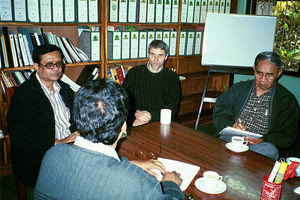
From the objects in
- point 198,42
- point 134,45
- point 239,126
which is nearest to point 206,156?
point 239,126

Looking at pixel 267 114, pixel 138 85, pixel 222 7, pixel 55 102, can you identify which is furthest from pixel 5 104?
pixel 222 7

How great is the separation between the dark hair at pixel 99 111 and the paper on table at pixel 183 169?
18.3 inches

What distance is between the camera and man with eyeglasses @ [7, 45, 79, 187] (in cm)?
184

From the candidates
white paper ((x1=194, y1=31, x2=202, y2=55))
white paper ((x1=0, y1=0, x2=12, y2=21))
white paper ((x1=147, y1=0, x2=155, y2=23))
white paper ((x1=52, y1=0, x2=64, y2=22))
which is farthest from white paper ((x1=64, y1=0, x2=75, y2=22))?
white paper ((x1=194, y1=31, x2=202, y2=55))

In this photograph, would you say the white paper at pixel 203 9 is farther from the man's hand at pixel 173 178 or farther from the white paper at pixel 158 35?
the man's hand at pixel 173 178

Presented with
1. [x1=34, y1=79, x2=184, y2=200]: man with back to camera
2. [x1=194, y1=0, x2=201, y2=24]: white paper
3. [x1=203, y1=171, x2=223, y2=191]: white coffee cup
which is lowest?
[x1=203, y1=171, x2=223, y2=191]: white coffee cup

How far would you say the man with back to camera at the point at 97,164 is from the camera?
34.5 inches

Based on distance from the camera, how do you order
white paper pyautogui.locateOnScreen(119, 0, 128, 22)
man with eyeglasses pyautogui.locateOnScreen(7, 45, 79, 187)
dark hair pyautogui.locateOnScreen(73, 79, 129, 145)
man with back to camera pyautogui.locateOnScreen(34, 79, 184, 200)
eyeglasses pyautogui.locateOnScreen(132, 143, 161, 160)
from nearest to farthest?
man with back to camera pyautogui.locateOnScreen(34, 79, 184, 200)
dark hair pyautogui.locateOnScreen(73, 79, 129, 145)
eyeglasses pyautogui.locateOnScreen(132, 143, 161, 160)
man with eyeglasses pyautogui.locateOnScreen(7, 45, 79, 187)
white paper pyautogui.locateOnScreen(119, 0, 128, 22)

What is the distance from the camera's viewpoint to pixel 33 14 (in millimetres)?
2404

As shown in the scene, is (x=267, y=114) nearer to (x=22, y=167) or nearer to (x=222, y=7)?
(x=22, y=167)

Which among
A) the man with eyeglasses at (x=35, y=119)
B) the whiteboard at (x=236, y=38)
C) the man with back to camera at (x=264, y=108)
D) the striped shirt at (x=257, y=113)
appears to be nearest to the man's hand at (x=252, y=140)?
the man with back to camera at (x=264, y=108)

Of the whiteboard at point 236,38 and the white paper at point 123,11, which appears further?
the whiteboard at point 236,38

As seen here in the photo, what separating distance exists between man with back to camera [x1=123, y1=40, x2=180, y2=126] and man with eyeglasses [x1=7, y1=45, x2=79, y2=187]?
0.86 m

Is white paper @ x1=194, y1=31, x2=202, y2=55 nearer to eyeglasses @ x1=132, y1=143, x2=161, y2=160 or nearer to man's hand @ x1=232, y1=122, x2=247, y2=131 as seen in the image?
man's hand @ x1=232, y1=122, x2=247, y2=131
